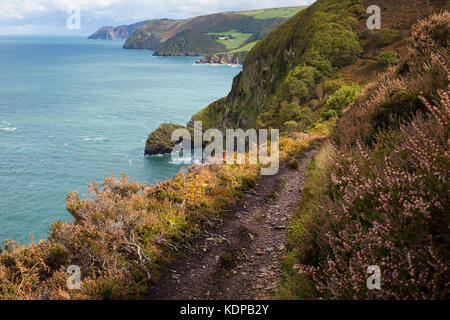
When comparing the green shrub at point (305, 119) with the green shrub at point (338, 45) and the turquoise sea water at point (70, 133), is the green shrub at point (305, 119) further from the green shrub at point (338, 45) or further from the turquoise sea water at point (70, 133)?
the turquoise sea water at point (70, 133)

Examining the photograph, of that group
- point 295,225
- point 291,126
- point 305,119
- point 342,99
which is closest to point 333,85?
point 305,119

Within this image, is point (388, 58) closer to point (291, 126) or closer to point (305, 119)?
point (305, 119)

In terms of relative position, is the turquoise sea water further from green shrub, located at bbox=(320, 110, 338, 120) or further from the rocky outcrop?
green shrub, located at bbox=(320, 110, 338, 120)

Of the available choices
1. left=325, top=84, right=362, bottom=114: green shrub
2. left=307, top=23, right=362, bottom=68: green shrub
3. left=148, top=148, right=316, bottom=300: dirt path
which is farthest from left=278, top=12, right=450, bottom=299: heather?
left=307, top=23, right=362, bottom=68: green shrub

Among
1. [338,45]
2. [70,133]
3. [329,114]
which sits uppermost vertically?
[338,45]

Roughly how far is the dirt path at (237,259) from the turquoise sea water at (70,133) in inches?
1008

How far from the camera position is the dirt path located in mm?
6234

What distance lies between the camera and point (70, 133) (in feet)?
220

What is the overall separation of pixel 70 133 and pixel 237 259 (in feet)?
227

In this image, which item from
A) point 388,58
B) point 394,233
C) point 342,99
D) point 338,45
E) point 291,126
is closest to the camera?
point 394,233

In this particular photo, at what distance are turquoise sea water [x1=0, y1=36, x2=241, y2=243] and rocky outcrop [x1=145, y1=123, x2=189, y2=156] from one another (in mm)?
2278

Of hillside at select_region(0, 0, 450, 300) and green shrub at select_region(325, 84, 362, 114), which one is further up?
green shrub at select_region(325, 84, 362, 114)

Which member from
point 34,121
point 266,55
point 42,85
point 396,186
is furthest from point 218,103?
point 42,85

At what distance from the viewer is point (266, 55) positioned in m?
64.4
